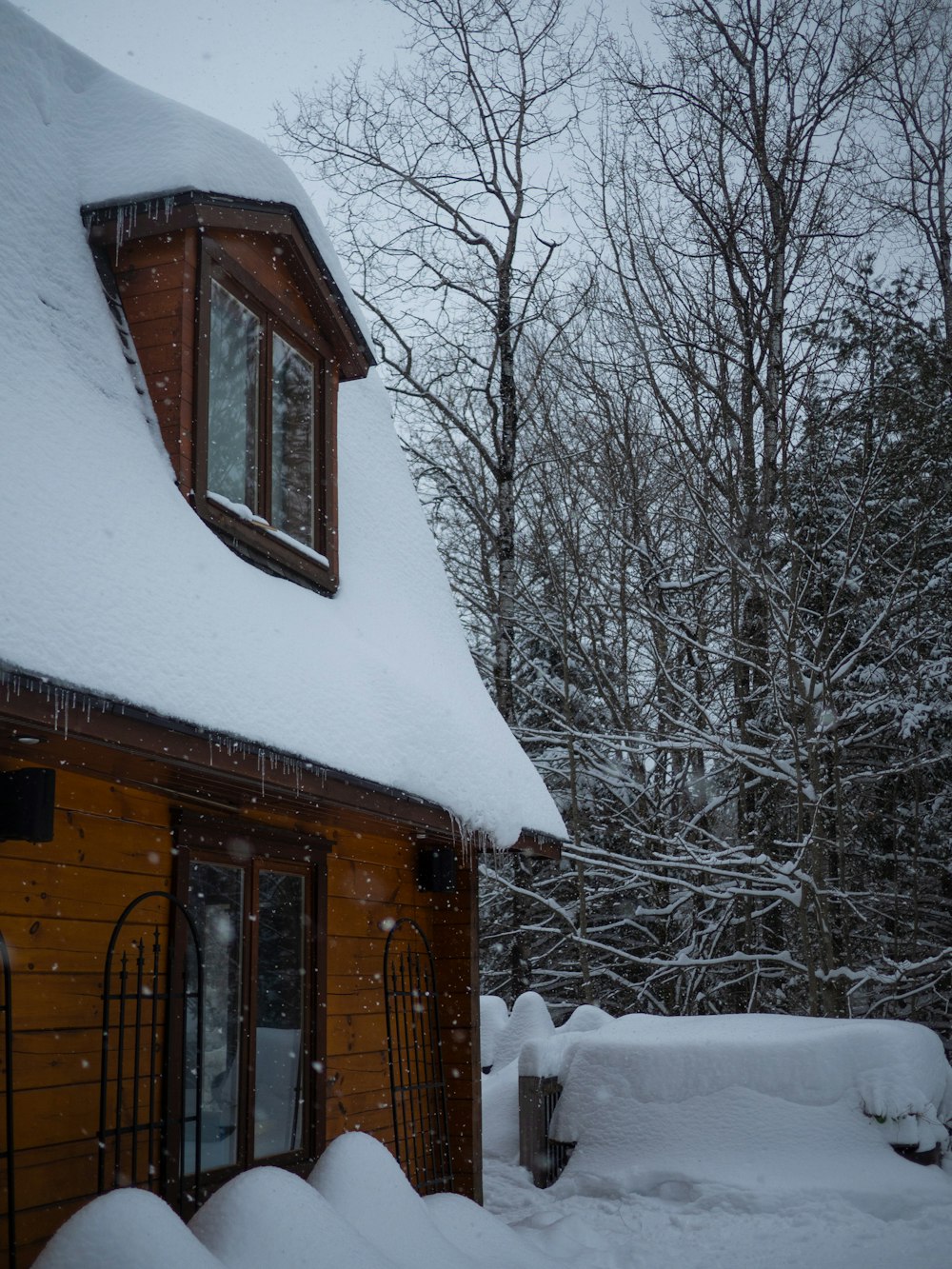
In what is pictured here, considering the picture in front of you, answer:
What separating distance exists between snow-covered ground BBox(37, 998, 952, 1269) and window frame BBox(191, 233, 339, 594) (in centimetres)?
292

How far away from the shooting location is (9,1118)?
350 centimetres

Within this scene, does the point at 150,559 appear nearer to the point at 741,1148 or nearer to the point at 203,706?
the point at 203,706

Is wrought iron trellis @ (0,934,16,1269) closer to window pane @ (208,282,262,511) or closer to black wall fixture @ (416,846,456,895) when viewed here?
window pane @ (208,282,262,511)

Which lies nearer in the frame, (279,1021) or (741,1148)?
(279,1021)

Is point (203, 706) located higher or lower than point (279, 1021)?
higher

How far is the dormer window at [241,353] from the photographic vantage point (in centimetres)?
554

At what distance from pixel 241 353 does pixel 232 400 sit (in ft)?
1.00

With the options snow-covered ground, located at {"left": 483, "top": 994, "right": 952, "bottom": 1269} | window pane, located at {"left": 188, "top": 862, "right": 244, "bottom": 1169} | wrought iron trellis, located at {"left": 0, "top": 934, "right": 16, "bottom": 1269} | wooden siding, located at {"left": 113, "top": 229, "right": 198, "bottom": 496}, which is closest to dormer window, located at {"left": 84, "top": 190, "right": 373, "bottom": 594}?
wooden siding, located at {"left": 113, "top": 229, "right": 198, "bottom": 496}

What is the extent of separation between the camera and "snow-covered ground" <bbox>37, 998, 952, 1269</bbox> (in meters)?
4.38

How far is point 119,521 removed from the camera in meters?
4.37

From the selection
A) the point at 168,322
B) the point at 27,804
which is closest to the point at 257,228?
the point at 168,322

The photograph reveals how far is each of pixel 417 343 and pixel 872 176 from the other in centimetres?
647

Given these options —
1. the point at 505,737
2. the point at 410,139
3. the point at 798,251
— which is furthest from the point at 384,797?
the point at 410,139

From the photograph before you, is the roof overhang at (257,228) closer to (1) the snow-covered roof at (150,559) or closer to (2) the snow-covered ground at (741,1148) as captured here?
(1) the snow-covered roof at (150,559)
